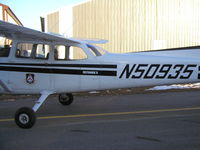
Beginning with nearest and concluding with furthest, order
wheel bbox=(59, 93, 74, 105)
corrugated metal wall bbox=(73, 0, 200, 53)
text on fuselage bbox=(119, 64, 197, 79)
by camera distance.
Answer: text on fuselage bbox=(119, 64, 197, 79) < wheel bbox=(59, 93, 74, 105) < corrugated metal wall bbox=(73, 0, 200, 53)

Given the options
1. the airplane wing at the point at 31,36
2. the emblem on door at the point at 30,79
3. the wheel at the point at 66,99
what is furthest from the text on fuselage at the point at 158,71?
the wheel at the point at 66,99

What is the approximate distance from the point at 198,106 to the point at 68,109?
390 cm

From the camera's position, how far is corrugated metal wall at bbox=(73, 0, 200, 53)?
1675 centimetres

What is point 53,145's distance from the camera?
14.2ft

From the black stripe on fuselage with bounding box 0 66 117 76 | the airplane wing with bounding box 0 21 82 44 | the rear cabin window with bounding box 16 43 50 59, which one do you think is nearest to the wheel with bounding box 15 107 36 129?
the black stripe on fuselage with bounding box 0 66 117 76

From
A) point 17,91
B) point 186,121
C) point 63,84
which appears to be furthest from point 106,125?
point 17,91

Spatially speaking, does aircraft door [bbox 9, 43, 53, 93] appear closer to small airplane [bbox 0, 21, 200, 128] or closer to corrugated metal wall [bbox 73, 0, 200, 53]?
small airplane [bbox 0, 21, 200, 128]

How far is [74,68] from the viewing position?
5953 millimetres

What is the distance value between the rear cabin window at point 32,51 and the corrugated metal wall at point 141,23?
1308 cm

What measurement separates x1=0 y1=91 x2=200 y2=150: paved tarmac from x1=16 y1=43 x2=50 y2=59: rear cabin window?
5.21ft

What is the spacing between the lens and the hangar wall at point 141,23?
55.0ft

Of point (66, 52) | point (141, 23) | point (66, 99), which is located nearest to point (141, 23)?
point (141, 23)

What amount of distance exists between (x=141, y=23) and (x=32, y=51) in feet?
→ 46.7

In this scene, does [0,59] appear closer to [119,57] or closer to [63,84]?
[63,84]
